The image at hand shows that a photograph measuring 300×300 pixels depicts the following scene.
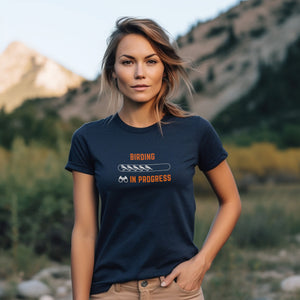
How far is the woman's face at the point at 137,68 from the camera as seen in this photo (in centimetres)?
232

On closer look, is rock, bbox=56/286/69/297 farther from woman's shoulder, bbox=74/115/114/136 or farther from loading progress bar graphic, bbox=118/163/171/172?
loading progress bar graphic, bbox=118/163/171/172

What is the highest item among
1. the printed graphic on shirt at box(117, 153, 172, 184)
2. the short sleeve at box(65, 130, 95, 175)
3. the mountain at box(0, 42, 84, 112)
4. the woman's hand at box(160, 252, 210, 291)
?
the mountain at box(0, 42, 84, 112)

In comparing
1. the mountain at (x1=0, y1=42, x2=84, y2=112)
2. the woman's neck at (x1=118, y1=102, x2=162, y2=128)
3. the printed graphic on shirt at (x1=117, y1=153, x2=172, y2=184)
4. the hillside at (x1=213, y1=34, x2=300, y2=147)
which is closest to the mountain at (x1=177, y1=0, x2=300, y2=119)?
the hillside at (x1=213, y1=34, x2=300, y2=147)

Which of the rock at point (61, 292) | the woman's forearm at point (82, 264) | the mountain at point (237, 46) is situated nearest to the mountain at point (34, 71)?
the mountain at point (237, 46)

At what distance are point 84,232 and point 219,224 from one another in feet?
2.03

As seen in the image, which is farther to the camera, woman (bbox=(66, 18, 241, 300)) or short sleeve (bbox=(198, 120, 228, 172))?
short sleeve (bbox=(198, 120, 228, 172))

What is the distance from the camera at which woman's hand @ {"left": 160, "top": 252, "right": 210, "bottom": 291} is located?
216 cm

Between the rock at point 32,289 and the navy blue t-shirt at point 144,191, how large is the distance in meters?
3.81

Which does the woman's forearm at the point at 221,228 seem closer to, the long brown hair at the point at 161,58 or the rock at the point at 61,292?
the long brown hair at the point at 161,58

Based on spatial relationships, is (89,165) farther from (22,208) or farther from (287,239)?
(287,239)

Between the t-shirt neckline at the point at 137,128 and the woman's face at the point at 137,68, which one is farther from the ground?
the woman's face at the point at 137,68

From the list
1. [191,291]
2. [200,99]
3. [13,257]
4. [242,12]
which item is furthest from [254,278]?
[242,12]

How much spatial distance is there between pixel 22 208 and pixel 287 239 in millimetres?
4704

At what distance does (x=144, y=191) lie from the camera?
7.14 ft
